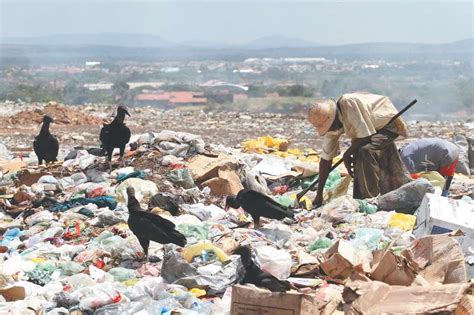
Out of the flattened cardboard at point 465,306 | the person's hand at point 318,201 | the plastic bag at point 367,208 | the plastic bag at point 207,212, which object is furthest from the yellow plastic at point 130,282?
the person's hand at point 318,201

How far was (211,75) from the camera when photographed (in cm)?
8056

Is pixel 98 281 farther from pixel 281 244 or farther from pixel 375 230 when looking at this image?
pixel 375 230

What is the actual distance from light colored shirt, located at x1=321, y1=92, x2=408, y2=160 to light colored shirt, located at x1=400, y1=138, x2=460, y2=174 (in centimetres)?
82

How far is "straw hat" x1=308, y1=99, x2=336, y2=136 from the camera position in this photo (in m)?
7.50

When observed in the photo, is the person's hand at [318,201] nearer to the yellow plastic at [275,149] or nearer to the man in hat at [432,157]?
the man in hat at [432,157]

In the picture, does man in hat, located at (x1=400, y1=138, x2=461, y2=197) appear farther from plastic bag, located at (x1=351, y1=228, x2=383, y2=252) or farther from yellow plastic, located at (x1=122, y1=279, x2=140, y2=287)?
yellow plastic, located at (x1=122, y1=279, x2=140, y2=287)

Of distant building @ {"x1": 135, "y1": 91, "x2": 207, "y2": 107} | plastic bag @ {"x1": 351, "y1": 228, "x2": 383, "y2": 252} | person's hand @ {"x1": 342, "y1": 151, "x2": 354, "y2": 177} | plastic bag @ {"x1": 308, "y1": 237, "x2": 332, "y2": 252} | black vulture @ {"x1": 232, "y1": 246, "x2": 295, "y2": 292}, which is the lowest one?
distant building @ {"x1": 135, "y1": 91, "x2": 207, "y2": 107}

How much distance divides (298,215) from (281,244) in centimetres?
124

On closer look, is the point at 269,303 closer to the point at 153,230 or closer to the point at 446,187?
the point at 153,230

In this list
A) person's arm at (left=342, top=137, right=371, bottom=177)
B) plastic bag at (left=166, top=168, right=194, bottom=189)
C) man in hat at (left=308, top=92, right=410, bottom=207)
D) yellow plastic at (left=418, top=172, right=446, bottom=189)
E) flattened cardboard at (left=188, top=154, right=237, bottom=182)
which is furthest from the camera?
flattened cardboard at (left=188, top=154, right=237, bottom=182)

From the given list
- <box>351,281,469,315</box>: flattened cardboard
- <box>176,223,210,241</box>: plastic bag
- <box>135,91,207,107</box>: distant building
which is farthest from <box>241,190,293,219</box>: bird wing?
<box>135,91,207,107</box>: distant building

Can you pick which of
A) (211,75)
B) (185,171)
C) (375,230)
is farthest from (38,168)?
(211,75)

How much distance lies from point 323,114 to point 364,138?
462 mm

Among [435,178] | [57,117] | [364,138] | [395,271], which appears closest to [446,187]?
[435,178]
